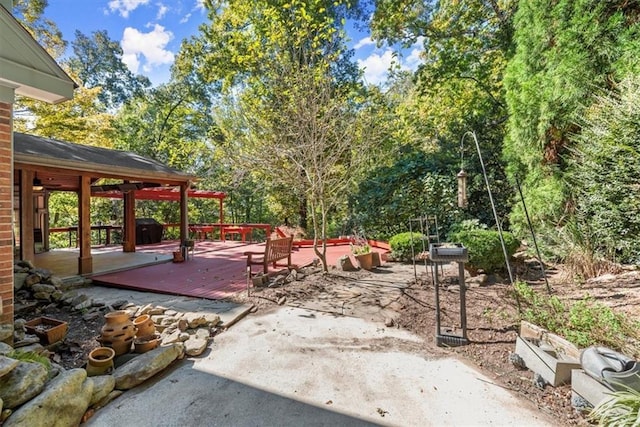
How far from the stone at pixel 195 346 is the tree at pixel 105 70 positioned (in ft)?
64.5

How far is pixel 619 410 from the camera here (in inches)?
77.2

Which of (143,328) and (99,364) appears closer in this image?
(99,364)

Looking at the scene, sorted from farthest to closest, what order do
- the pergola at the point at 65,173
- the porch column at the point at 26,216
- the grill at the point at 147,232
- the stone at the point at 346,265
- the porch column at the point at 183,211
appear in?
the grill at the point at 147,232
the porch column at the point at 183,211
the stone at the point at 346,265
the porch column at the point at 26,216
the pergola at the point at 65,173

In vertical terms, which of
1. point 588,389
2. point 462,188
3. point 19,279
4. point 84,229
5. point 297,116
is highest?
point 297,116

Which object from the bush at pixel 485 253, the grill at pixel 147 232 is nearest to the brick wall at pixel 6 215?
the bush at pixel 485 253

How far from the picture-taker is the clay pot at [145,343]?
313 cm

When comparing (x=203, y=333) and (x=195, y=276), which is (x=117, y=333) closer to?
(x=203, y=333)

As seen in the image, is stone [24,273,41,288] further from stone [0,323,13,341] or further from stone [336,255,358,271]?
stone [336,255,358,271]

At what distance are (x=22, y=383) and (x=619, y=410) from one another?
402 centimetres

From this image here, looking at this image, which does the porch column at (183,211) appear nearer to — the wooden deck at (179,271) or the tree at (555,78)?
the wooden deck at (179,271)

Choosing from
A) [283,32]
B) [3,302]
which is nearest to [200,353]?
[3,302]

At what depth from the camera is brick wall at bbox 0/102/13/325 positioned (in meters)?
2.91

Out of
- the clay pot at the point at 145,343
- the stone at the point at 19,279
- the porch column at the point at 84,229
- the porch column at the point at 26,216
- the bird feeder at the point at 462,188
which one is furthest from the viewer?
the porch column at the point at 84,229

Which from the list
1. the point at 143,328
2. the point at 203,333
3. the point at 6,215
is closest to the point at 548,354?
the point at 203,333
